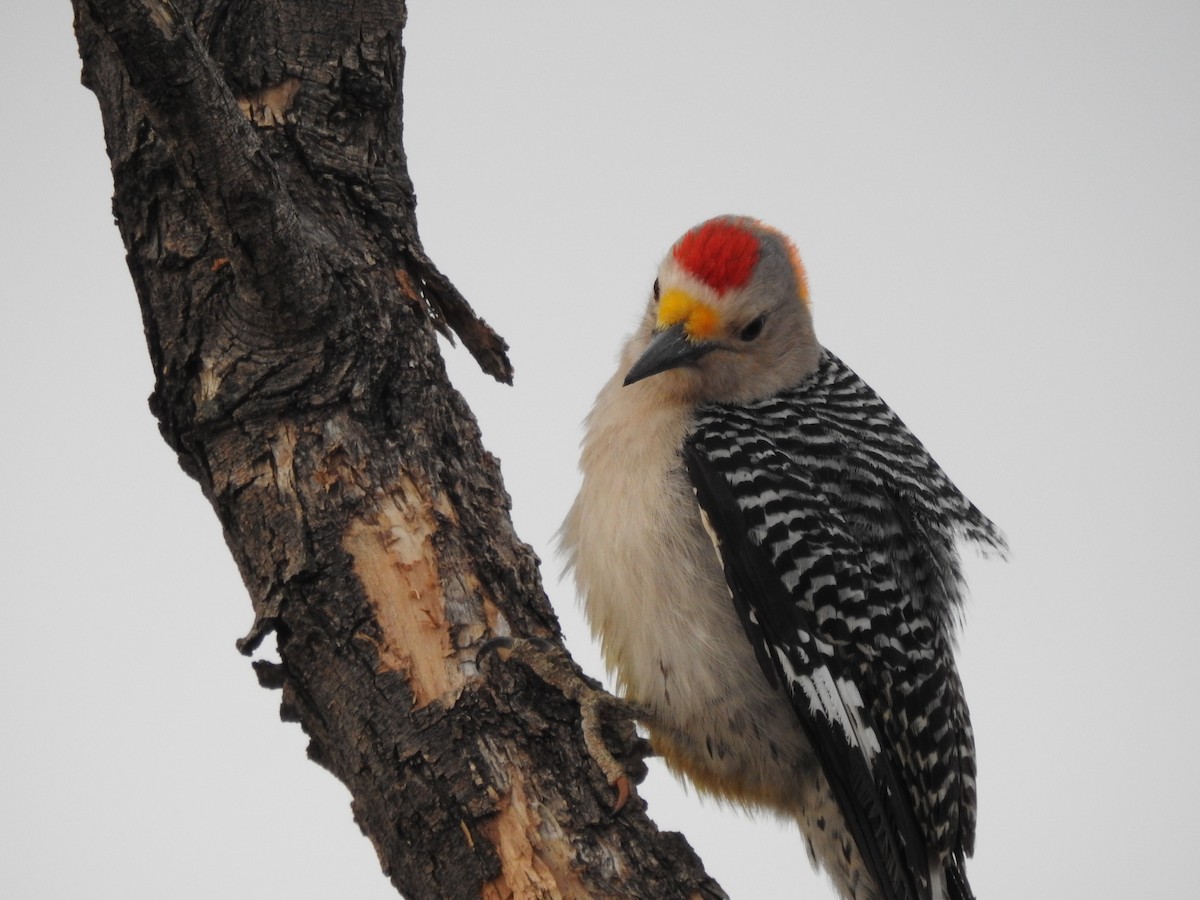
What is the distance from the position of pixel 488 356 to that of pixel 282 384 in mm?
914

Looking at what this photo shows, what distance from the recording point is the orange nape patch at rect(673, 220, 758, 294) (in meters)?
4.56

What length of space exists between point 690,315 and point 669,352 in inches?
9.4

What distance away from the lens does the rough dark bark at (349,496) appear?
122 inches

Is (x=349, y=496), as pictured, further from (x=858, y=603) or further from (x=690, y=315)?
(x=858, y=603)

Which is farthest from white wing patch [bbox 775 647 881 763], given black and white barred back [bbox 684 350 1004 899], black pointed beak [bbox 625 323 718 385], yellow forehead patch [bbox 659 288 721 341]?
yellow forehead patch [bbox 659 288 721 341]

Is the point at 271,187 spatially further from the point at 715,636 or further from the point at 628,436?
the point at 715,636

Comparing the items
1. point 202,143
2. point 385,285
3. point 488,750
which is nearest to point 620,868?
point 488,750

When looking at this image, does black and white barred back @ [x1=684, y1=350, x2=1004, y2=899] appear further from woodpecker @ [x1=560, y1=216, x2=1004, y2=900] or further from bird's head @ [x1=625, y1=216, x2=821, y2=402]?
bird's head @ [x1=625, y1=216, x2=821, y2=402]

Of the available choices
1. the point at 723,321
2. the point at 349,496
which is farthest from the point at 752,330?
the point at 349,496

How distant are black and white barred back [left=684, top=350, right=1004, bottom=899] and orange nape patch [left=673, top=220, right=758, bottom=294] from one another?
1.72ft

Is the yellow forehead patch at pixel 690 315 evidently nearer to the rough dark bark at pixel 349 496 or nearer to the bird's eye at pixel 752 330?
the bird's eye at pixel 752 330

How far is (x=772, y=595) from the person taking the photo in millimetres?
3922

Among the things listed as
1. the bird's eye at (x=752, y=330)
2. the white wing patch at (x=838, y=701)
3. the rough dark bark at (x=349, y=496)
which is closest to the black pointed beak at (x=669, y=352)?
the bird's eye at (x=752, y=330)

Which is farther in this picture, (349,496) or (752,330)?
(752,330)
